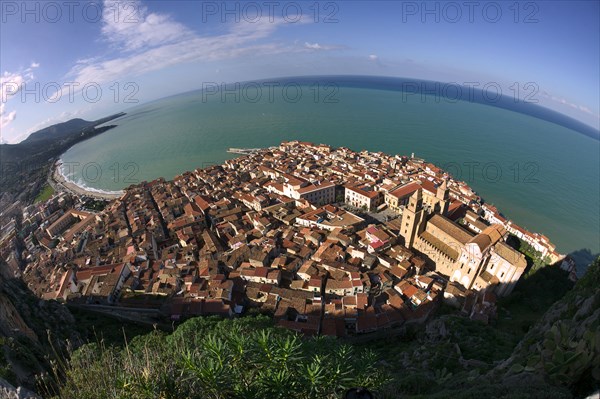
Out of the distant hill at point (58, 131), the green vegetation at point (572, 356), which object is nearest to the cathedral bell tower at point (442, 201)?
the green vegetation at point (572, 356)

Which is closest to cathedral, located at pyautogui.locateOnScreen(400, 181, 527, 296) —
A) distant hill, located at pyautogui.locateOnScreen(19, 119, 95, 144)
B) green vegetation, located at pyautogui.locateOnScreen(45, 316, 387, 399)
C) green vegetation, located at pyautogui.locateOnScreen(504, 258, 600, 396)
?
green vegetation, located at pyautogui.locateOnScreen(504, 258, 600, 396)

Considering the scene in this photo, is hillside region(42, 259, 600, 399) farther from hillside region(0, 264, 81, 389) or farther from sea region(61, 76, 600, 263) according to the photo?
sea region(61, 76, 600, 263)

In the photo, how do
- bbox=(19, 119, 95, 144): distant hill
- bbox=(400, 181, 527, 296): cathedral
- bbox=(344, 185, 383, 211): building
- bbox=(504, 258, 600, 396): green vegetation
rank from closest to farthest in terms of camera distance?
bbox=(504, 258, 600, 396): green vegetation, bbox=(400, 181, 527, 296): cathedral, bbox=(344, 185, 383, 211): building, bbox=(19, 119, 95, 144): distant hill

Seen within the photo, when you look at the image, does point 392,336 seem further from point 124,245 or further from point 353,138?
point 353,138

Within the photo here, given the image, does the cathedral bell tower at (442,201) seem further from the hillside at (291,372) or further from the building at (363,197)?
the hillside at (291,372)

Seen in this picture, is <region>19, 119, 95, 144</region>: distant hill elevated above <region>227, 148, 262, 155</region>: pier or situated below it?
above

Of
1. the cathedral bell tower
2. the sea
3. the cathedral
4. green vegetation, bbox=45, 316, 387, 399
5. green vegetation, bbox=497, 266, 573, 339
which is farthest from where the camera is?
the sea
